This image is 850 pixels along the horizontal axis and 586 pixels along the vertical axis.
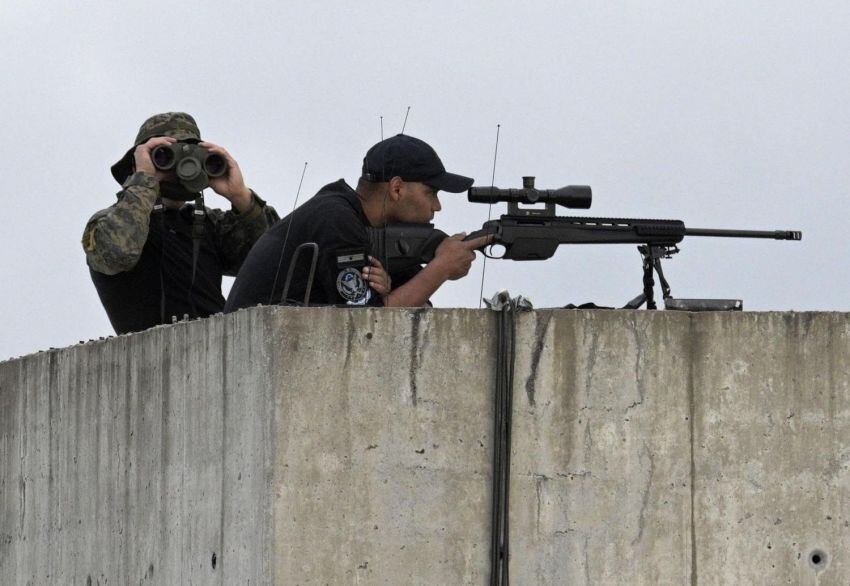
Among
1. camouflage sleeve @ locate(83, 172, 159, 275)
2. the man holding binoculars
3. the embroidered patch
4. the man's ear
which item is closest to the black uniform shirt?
the embroidered patch

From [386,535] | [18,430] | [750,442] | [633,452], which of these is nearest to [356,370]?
[386,535]

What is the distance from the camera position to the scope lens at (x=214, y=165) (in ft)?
25.4

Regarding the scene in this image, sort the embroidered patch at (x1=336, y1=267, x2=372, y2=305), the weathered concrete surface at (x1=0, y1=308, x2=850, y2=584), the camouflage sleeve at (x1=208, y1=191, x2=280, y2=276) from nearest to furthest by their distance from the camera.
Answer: the weathered concrete surface at (x1=0, y1=308, x2=850, y2=584) → the embroidered patch at (x1=336, y1=267, x2=372, y2=305) → the camouflage sleeve at (x1=208, y1=191, x2=280, y2=276)

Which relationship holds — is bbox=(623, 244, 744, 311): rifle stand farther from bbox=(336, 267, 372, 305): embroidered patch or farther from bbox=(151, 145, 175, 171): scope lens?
bbox=(151, 145, 175, 171): scope lens

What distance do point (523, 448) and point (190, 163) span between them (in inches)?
111

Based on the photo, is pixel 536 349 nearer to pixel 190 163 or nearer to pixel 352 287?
pixel 352 287

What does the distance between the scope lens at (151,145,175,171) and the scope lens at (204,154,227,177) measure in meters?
0.15

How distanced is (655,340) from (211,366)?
140cm

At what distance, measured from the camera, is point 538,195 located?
682cm

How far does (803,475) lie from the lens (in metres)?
5.66

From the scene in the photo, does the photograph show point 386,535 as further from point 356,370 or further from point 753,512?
point 753,512

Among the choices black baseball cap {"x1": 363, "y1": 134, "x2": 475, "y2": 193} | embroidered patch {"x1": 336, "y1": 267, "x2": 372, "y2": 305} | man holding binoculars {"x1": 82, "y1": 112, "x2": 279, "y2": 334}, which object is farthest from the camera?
man holding binoculars {"x1": 82, "y1": 112, "x2": 279, "y2": 334}

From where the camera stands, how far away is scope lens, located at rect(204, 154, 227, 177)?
7.73m

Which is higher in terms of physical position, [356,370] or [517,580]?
[356,370]
